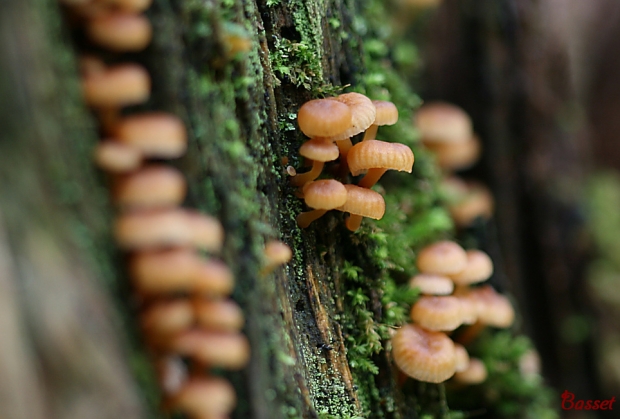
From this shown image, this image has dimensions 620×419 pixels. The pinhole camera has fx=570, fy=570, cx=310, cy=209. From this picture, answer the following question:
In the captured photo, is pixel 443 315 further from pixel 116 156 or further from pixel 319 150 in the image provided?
pixel 116 156

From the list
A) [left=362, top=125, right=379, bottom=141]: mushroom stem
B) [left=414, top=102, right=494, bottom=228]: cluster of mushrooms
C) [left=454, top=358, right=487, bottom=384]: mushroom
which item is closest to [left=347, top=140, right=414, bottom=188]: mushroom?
[left=362, top=125, right=379, bottom=141]: mushroom stem

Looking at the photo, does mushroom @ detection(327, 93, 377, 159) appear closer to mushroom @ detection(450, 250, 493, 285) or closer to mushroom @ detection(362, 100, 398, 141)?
mushroom @ detection(362, 100, 398, 141)

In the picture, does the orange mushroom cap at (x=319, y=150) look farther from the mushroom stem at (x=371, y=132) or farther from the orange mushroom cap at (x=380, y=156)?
the mushroom stem at (x=371, y=132)

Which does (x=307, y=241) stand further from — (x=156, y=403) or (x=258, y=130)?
(x=156, y=403)

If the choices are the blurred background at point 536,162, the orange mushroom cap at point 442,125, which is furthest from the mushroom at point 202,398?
the blurred background at point 536,162

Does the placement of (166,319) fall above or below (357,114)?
below

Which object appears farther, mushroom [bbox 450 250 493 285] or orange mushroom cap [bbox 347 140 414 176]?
mushroom [bbox 450 250 493 285]

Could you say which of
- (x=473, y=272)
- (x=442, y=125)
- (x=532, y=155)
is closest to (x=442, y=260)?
(x=473, y=272)
